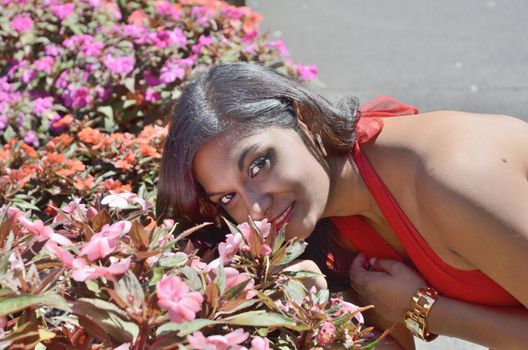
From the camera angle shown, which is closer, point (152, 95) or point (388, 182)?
point (388, 182)

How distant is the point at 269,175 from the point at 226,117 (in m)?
0.19

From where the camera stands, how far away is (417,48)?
16.2ft

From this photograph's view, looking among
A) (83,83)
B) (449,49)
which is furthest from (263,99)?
(449,49)

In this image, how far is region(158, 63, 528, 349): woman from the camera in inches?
71.6

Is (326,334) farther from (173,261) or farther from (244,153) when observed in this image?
(244,153)

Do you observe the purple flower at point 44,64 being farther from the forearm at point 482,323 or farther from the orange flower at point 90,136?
the forearm at point 482,323

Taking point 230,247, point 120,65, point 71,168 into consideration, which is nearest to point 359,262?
point 230,247

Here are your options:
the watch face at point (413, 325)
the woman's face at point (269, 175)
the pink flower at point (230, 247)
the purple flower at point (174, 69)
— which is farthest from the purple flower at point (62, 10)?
the pink flower at point (230, 247)

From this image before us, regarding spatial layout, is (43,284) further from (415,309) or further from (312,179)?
(415,309)

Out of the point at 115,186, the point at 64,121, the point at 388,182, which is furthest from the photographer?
the point at 64,121

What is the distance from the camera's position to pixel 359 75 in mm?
4715

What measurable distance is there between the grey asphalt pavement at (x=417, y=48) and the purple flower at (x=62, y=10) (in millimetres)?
1495

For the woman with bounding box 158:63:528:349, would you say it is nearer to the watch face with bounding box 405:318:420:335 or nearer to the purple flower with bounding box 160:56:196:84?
the watch face with bounding box 405:318:420:335

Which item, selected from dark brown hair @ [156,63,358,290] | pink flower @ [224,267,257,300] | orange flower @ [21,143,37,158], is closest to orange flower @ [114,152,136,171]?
orange flower @ [21,143,37,158]
